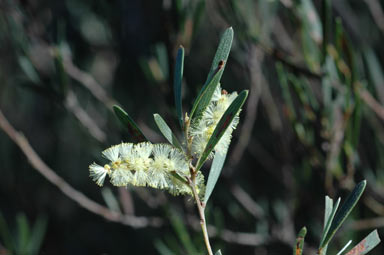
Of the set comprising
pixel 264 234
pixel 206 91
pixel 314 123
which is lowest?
pixel 264 234

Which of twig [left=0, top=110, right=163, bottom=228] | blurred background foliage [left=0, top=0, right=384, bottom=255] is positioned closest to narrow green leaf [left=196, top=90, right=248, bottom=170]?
blurred background foliage [left=0, top=0, right=384, bottom=255]

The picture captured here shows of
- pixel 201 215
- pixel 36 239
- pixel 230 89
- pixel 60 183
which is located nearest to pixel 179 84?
pixel 201 215

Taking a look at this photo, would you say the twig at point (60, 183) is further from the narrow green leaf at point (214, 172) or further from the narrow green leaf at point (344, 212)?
the narrow green leaf at point (344, 212)

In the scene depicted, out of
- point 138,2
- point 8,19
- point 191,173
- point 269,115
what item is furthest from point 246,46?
point 191,173

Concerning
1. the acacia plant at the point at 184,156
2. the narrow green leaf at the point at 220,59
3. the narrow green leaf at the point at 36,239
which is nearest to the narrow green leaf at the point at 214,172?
the acacia plant at the point at 184,156

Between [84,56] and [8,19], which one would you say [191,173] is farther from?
[84,56]

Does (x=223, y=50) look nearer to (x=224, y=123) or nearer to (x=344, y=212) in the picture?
(x=224, y=123)
